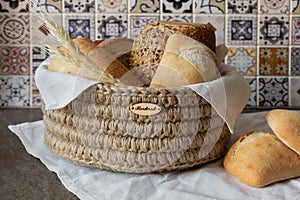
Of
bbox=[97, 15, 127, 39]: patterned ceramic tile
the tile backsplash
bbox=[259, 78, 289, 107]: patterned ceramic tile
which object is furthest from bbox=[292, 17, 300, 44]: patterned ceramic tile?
bbox=[97, 15, 127, 39]: patterned ceramic tile

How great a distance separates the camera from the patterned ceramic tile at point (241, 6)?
1.24 metres

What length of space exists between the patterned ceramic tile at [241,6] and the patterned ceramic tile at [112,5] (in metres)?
0.26

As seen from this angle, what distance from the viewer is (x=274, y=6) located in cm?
124

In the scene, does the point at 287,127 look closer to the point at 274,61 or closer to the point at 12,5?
the point at 274,61

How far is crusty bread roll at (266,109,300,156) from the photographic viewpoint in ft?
2.51

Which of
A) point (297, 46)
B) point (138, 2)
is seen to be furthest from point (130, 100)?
point (297, 46)

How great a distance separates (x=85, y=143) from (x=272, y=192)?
30 cm

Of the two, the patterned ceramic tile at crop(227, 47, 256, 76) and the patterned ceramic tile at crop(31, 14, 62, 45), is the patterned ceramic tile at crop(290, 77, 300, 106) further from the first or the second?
the patterned ceramic tile at crop(31, 14, 62, 45)

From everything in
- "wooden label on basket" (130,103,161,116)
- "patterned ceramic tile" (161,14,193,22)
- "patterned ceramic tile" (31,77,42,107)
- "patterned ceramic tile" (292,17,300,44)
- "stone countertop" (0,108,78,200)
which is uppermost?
"patterned ceramic tile" (161,14,193,22)

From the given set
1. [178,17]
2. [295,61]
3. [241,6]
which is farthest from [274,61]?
[178,17]

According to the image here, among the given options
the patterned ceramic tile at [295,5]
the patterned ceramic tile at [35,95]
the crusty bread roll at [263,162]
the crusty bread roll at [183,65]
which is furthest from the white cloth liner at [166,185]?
the patterned ceramic tile at [295,5]

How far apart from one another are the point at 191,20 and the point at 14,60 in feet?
1.51

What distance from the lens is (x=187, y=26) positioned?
2.88ft

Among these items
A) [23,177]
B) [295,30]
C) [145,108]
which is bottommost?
[23,177]
